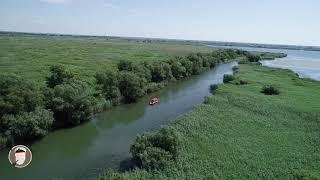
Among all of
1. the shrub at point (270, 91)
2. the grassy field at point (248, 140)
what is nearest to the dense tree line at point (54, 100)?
the grassy field at point (248, 140)

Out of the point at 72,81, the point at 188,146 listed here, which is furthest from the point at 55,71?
the point at 188,146

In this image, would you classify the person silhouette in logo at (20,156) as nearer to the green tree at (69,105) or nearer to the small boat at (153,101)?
the green tree at (69,105)

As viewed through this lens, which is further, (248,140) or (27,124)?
(248,140)

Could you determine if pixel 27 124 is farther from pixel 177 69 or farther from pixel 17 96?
pixel 177 69

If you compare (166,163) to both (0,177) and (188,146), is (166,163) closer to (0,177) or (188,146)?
(188,146)

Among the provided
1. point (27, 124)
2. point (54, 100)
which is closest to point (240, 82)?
point (54, 100)

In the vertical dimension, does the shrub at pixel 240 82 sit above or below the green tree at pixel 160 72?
below
